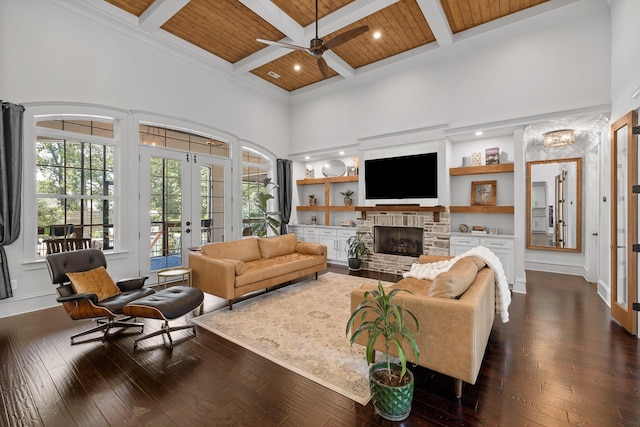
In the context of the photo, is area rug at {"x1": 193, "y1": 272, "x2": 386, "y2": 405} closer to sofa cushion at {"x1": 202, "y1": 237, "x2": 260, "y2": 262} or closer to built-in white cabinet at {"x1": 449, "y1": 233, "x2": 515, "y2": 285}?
sofa cushion at {"x1": 202, "y1": 237, "x2": 260, "y2": 262}

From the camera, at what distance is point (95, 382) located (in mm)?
2303

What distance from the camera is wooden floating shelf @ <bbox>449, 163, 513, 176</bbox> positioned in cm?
504

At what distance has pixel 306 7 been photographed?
14.5 feet

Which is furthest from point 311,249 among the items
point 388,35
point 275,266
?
point 388,35

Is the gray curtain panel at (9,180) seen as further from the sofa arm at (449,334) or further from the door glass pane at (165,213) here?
the sofa arm at (449,334)

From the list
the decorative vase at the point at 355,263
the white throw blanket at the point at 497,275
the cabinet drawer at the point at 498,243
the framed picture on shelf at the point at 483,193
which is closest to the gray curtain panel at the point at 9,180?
the white throw blanket at the point at 497,275

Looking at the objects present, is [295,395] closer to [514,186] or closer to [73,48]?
[514,186]

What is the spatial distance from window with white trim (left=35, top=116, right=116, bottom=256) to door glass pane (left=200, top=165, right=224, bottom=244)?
1554 millimetres

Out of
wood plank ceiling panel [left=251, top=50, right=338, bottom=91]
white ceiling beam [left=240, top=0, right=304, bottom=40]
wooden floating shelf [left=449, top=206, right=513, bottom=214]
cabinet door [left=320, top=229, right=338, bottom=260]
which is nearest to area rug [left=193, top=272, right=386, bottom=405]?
cabinet door [left=320, top=229, right=338, bottom=260]

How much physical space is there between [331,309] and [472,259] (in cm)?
189

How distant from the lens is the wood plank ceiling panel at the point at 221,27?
4441 millimetres

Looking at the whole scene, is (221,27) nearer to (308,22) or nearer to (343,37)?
(308,22)

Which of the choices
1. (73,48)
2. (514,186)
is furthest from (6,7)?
(514,186)

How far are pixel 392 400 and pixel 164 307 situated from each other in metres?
2.30
